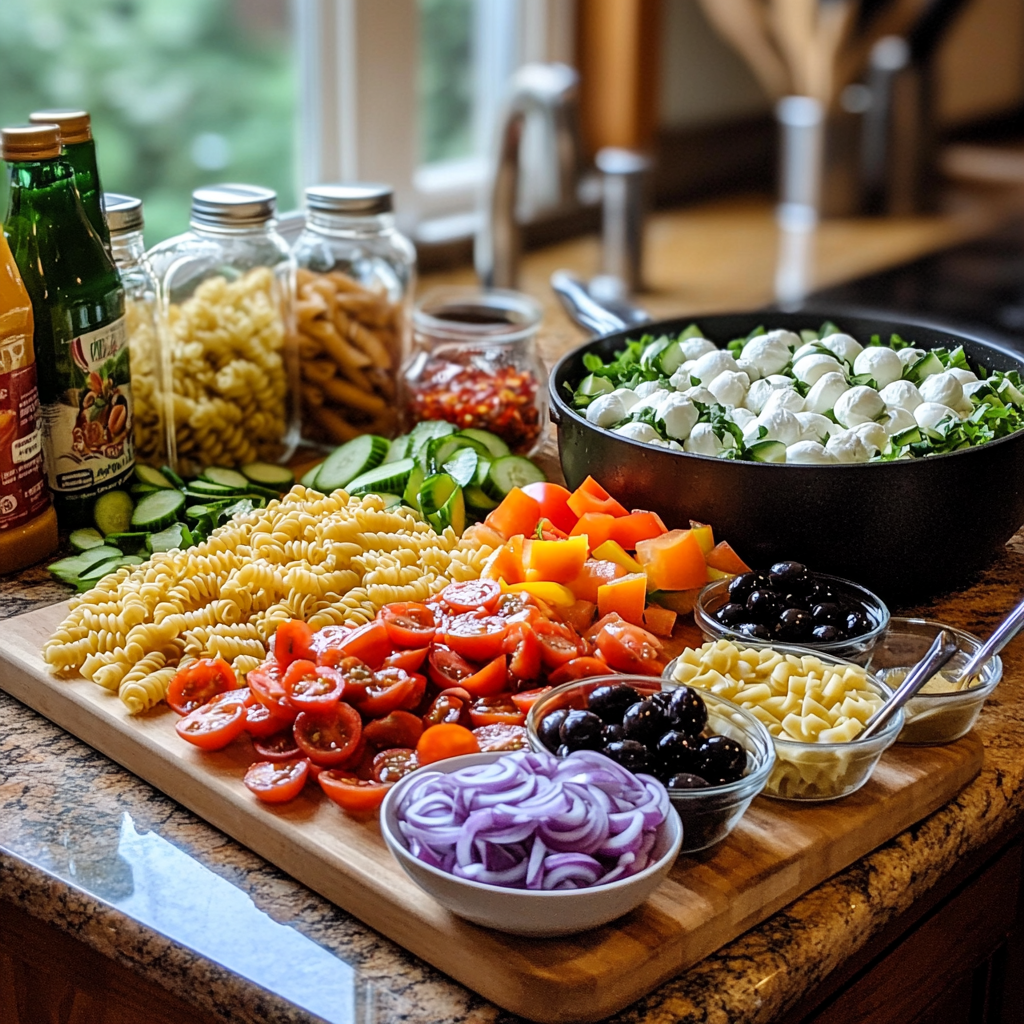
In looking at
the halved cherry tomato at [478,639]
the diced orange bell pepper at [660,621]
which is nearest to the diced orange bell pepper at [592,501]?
the diced orange bell pepper at [660,621]

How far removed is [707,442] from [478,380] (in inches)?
19.2

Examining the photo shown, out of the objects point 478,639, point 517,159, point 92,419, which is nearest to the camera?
point 478,639

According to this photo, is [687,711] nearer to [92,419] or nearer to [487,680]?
[487,680]

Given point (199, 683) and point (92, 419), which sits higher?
point (92, 419)

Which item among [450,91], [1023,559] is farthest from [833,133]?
[1023,559]

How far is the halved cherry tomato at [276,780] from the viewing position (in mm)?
1107

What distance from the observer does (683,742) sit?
41.2 inches

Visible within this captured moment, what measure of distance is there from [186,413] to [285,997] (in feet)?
3.19

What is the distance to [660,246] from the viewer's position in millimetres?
3578

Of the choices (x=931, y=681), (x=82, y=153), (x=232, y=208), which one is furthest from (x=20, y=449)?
(x=931, y=681)

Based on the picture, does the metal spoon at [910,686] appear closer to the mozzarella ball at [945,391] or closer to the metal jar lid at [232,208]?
the mozzarella ball at [945,391]

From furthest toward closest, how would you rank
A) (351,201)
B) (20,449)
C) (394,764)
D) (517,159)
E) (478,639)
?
(517,159) < (351,201) < (20,449) < (478,639) < (394,764)

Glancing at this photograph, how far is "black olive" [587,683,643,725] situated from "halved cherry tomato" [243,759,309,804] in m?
0.25

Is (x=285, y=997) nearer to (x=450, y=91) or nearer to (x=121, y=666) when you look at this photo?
(x=121, y=666)
